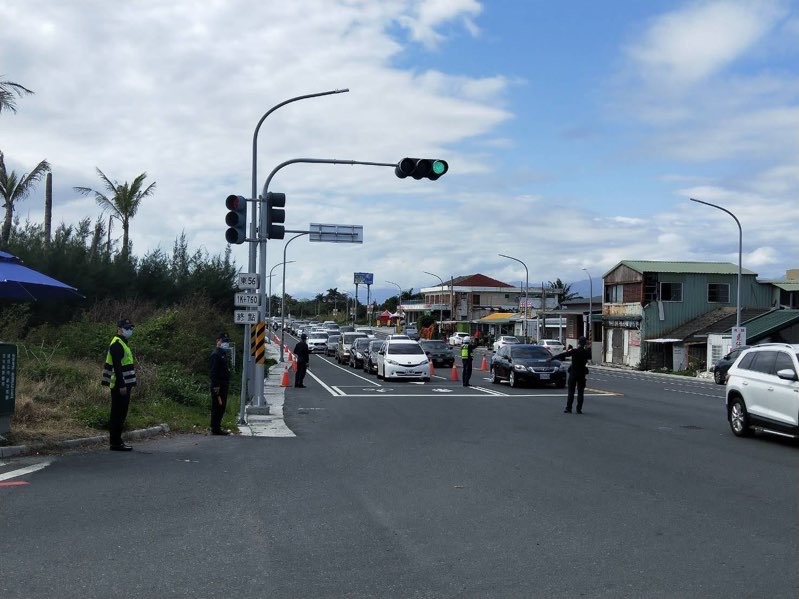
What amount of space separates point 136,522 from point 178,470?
9.87ft

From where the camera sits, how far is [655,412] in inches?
797

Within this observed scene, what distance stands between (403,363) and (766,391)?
19.5 metres

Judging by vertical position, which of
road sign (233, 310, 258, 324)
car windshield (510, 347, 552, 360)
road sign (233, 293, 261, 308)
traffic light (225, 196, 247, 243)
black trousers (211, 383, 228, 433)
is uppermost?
traffic light (225, 196, 247, 243)

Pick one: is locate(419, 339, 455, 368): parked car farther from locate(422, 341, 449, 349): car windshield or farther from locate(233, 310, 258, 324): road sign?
locate(233, 310, 258, 324): road sign

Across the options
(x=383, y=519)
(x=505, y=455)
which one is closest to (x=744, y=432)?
(x=505, y=455)

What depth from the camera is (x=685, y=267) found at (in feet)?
185

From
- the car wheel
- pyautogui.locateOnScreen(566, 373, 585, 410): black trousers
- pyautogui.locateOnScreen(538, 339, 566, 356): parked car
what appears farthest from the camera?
pyautogui.locateOnScreen(538, 339, 566, 356): parked car

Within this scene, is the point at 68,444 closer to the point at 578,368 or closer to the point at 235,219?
the point at 235,219

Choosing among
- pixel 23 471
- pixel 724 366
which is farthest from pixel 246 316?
pixel 724 366

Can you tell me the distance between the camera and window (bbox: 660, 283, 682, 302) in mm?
54250

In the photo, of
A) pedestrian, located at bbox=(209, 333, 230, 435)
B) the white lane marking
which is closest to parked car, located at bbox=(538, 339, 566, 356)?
pedestrian, located at bbox=(209, 333, 230, 435)

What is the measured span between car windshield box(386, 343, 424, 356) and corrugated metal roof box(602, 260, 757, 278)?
25.4 meters

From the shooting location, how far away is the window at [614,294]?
5797cm

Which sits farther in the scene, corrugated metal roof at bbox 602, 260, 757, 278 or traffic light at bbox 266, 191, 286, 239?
corrugated metal roof at bbox 602, 260, 757, 278
